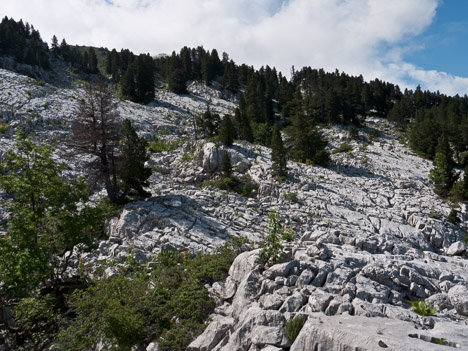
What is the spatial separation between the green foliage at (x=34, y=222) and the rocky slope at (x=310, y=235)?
3534 millimetres

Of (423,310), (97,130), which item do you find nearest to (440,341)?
(423,310)

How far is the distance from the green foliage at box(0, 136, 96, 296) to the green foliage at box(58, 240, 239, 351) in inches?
76.6

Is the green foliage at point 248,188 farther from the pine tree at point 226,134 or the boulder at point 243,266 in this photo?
the boulder at point 243,266

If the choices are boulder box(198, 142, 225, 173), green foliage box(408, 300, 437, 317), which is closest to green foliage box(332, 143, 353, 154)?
boulder box(198, 142, 225, 173)

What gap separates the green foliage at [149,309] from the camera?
30.6 feet

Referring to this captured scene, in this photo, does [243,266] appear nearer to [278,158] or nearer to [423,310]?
[423,310]

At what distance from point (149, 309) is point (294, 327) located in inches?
236

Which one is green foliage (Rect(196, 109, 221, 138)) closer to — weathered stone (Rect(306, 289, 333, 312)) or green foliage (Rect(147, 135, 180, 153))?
green foliage (Rect(147, 135, 180, 153))

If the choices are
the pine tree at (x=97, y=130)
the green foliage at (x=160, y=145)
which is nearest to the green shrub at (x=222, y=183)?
the pine tree at (x=97, y=130)

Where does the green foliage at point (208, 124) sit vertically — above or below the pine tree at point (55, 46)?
below

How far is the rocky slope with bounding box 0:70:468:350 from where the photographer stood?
8.03 m

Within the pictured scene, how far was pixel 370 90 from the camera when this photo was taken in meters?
90.4

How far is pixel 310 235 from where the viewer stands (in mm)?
15484

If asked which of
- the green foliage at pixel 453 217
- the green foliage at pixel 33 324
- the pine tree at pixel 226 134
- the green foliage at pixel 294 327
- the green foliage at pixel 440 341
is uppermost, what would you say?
the pine tree at pixel 226 134
